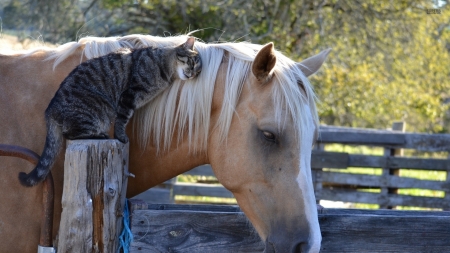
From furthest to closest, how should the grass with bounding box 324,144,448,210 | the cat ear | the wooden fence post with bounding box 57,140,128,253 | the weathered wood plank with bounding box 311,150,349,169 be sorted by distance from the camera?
the grass with bounding box 324,144,448,210 → the weathered wood plank with bounding box 311,150,349,169 → the cat ear → the wooden fence post with bounding box 57,140,128,253

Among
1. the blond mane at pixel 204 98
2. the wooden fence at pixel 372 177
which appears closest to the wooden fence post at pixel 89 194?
the blond mane at pixel 204 98

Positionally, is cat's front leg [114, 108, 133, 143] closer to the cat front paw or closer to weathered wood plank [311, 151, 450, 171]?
the cat front paw

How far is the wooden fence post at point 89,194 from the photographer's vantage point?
2.05 meters

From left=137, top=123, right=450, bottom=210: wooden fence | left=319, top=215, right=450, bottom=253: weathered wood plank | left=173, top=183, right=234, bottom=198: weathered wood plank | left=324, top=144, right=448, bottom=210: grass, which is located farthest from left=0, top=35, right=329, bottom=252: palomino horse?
left=324, top=144, right=448, bottom=210: grass

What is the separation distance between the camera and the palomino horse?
2318mm

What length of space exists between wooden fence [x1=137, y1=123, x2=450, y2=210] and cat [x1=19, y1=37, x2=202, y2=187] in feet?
17.8

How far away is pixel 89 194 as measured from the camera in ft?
6.76

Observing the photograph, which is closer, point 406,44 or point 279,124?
point 279,124

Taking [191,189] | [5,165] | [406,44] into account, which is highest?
[406,44]

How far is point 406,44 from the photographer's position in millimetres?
13086

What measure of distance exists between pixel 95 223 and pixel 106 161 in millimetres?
252

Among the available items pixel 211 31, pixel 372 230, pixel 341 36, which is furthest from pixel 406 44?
pixel 372 230

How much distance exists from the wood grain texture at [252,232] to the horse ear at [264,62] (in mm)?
666

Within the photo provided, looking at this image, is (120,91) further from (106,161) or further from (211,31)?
(211,31)
